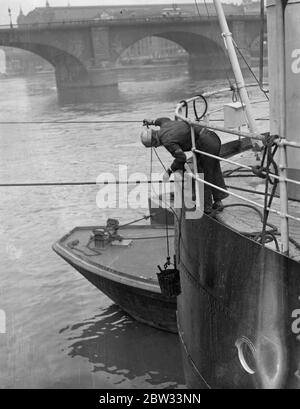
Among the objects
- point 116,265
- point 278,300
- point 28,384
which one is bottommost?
point 28,384

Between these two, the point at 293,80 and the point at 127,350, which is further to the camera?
the point at 127,350

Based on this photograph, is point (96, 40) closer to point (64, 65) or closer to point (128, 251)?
point (64, 65)

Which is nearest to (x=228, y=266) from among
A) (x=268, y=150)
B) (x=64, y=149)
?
(x=268, y=150)

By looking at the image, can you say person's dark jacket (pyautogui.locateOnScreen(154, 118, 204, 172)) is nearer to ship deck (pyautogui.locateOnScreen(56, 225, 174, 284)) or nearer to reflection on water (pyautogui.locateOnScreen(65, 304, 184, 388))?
ship deck (pyautogui.locateOnScreen(56, 225, 174, 284))

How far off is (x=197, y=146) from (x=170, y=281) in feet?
6.01

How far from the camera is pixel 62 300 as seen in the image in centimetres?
1294

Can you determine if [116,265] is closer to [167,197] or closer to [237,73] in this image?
[167,197]

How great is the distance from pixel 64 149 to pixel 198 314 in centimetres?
2464

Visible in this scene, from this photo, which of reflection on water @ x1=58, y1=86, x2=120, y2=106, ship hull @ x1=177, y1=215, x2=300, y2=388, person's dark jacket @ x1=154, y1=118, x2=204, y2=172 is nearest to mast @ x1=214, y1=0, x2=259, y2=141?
person's dark jacket @ x1=154, y1=118, x2=204, y2=172

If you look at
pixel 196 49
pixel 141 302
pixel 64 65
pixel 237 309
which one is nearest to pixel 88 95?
pixel 64 65

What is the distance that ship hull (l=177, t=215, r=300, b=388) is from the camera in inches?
197

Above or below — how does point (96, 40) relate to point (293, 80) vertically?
above

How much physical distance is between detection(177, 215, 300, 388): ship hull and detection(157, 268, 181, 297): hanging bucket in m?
0.37

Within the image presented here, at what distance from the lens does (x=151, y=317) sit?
11.0 m
